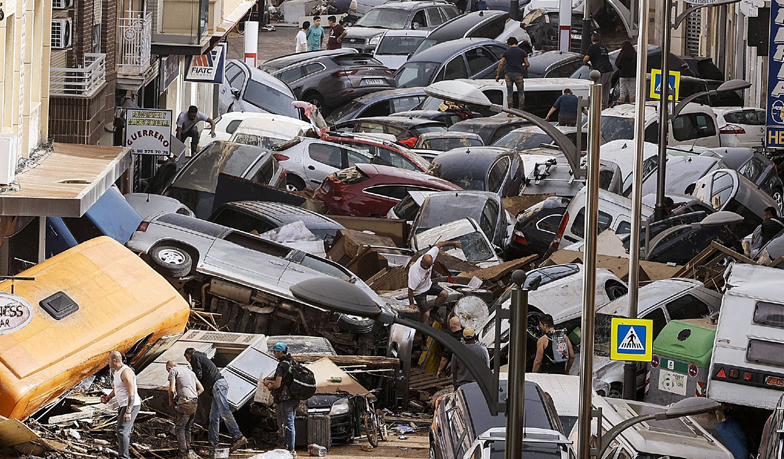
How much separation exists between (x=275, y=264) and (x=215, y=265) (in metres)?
0.82

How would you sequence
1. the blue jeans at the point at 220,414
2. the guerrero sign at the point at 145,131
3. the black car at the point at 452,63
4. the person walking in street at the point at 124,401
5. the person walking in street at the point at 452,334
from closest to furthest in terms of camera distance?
1. the person walking in street at the point at 124,401
2. the blue jeans at the point at 220,414
3. the person walking in street at the point at 452,334
4. the guerrero sign at the point at 145,131
5. the black car at the point at 452,63

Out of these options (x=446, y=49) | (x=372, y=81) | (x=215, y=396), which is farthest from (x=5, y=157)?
(x=446, y=49)

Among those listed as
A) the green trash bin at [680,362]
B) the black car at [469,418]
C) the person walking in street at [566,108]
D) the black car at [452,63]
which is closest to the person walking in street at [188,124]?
the person walking in street at [566,108]

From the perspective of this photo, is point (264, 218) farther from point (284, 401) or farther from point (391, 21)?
point (391, 21)

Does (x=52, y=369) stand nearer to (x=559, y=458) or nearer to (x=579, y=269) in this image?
(x=559, y=458)

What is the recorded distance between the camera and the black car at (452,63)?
40.3 m

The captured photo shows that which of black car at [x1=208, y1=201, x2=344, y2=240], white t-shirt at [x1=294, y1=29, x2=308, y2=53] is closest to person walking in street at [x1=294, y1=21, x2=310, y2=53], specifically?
white t-shirt at [x1=294, y1=29, x2=308, y2=53]

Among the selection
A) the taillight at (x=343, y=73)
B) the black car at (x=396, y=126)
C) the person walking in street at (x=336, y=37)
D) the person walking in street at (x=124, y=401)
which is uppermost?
the person walking in street at (x=336, y=37)

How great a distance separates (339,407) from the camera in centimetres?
1537

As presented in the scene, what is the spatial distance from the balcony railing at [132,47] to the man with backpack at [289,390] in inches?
433

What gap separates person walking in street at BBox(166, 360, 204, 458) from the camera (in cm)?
1433

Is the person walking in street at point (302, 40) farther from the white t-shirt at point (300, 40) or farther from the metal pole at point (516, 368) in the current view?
the metal pole at point (516, 368)

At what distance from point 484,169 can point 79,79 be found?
8.90 metres

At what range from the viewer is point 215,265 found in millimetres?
18266
